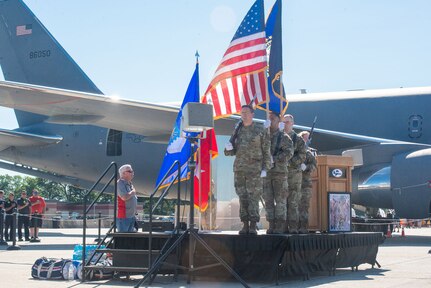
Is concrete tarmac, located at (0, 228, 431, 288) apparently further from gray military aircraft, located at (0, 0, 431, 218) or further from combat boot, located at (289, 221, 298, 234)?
gray military aircraft, located at (0, 0, 431, 218)

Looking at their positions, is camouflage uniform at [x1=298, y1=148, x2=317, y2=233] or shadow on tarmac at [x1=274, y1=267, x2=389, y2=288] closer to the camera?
shadow on tarmac at [x1=274, y1=267, x2=389, y2=288]

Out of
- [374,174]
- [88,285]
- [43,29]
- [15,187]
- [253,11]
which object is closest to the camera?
[88,285]

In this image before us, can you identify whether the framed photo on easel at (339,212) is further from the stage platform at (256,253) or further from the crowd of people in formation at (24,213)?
the crowd of people in formation at (24,213)

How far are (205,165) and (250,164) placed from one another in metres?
2.13

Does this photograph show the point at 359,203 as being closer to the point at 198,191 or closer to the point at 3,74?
the point at 198,191

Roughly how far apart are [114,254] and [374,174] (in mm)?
10553

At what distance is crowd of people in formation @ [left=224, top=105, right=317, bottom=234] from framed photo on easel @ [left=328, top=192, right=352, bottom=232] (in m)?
0.43

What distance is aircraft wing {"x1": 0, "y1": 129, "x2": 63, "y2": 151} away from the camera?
2270 cm

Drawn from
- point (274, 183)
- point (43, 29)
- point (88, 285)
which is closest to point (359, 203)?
point (274, 183)

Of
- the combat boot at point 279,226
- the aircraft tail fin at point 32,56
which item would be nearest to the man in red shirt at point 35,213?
the aircraft tail fin at point 32,56

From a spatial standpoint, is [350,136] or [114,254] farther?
[350,136]

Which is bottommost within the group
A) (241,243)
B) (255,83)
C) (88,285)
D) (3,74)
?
(88,285)

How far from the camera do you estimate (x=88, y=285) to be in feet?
26.1

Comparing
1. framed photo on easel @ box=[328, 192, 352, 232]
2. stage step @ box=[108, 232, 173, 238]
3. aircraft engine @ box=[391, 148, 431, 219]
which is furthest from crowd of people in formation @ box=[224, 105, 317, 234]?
Answer: aircraft engine @ box=[391, 148, 431, 219]
